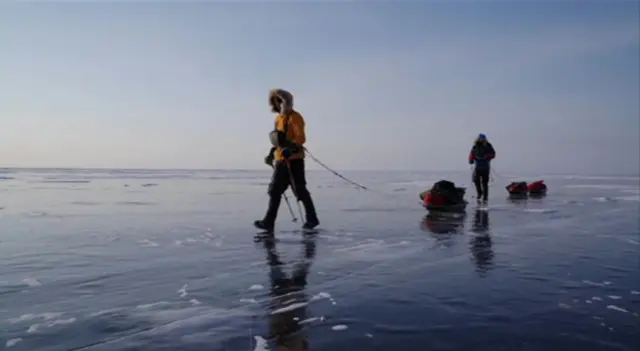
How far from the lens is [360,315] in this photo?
3615 mm

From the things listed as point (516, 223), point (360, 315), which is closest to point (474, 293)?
point (360, 315)

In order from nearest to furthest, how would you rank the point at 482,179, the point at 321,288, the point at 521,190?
the point at 321,288 < the point at 482,179 < the point at 521,190

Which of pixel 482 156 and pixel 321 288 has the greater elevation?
pixel 482 156

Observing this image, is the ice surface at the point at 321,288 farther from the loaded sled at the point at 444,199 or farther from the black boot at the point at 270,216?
the loaded sled at the point at 444,199

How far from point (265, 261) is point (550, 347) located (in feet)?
11.6

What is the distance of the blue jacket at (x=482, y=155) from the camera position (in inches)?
615

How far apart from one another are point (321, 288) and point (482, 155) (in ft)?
41.0

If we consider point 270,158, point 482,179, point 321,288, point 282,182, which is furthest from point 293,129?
point 482,179

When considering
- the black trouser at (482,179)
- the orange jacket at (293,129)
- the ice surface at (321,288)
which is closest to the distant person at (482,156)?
the black trouser at (482,179)

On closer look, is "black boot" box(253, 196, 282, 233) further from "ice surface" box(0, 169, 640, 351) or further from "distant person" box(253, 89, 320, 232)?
"ice surface" box(0, 169, 640, 351)

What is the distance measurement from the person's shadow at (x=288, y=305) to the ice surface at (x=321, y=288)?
2 cm

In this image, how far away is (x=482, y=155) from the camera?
1565cm

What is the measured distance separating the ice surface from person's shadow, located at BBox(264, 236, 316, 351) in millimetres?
20

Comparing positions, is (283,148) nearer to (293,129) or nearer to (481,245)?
(293,129)
